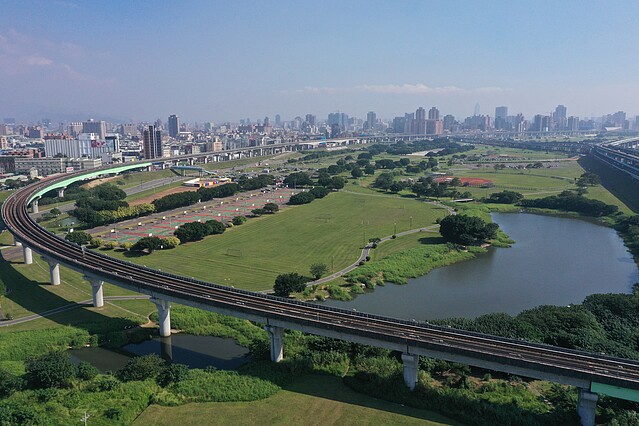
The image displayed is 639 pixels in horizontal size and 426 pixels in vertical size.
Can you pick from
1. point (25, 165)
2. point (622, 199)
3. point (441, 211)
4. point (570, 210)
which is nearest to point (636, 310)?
point (441, 211)

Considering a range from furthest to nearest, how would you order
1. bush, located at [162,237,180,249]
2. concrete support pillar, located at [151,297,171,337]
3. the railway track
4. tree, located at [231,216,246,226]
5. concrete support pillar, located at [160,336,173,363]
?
1. tree, located at [231,216,246,226]
2. bush, located at [162,237,180,249]
3. concrete support pillar, located at [151,297,171,337]
4. concrete support pillar, located at [160,336,173,363]
5. the railway track

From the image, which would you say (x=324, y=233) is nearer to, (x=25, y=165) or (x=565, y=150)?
(x=25, y=165)

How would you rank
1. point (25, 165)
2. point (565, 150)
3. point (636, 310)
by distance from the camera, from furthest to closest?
point (565, 150)
point (25, 165)
point (636, 310)

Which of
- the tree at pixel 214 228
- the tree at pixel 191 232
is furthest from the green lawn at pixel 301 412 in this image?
the tree at pixel 214 228

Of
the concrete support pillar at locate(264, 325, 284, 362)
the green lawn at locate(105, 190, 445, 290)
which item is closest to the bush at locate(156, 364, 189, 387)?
the concrete support pillar at locate(264, 325, 284, 362)

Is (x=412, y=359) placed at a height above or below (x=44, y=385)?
above

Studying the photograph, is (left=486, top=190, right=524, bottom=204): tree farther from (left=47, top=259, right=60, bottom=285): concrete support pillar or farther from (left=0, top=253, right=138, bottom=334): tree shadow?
(left=47, top=259, right=60, bottom=285): concrete support pillar
